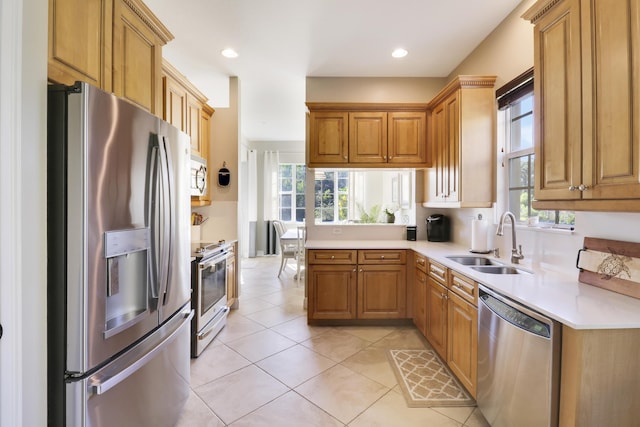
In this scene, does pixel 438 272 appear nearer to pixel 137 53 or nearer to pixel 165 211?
pixel 165 211

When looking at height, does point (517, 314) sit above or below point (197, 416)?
above

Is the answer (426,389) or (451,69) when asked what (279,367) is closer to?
(426,389)

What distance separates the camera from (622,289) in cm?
151

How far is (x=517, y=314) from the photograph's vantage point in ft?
4.87

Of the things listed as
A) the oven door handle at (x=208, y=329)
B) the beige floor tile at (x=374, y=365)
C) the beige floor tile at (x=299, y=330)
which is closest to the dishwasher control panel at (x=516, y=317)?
the beige floor tile at (x=374, y=365)

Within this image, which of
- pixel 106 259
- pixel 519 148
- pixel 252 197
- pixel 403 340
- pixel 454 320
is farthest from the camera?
pixel 252 197

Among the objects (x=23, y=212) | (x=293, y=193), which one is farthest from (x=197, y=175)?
(x=293, y=193)

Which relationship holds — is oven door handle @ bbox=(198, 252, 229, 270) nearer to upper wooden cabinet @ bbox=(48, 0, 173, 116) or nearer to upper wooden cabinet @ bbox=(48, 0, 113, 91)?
upper wooden cabinet @ bbox=(48, 0, 173, 116)

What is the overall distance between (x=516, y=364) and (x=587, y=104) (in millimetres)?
1298

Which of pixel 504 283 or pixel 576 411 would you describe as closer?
pixel 576 411

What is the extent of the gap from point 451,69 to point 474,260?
2299mm

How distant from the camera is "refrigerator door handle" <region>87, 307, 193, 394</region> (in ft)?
3.89

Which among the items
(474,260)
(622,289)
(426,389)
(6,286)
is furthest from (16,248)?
(474,260)

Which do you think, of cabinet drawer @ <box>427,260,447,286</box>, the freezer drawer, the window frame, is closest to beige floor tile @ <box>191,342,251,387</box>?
the freezer drawer
